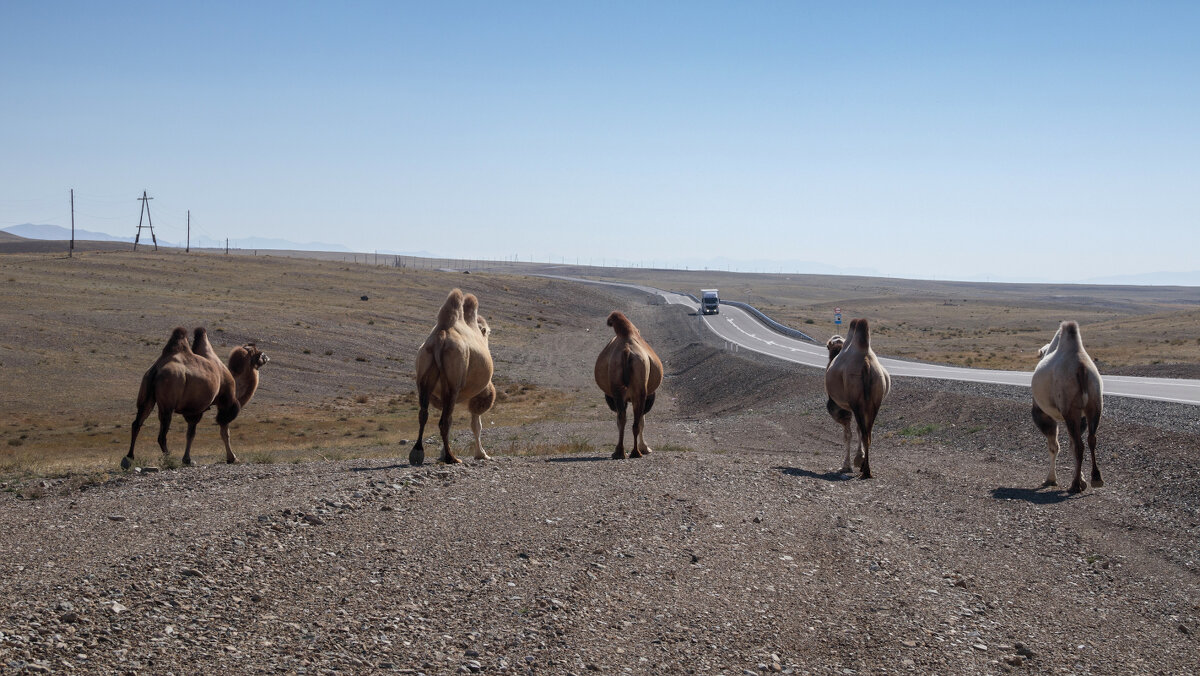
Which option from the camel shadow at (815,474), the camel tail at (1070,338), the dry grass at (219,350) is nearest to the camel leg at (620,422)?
the camel shadow at (815,474)

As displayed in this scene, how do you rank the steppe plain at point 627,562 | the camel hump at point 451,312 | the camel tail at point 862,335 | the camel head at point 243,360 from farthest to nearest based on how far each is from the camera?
the camel head at point 243,360, the camel tail at point 862,335, the camel hump at point 451,312, the steppe plain at point 627,562

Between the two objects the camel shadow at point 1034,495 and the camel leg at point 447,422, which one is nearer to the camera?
the camel leg at point 447,422

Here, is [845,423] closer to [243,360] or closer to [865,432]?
[865,432]

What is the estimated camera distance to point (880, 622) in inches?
334

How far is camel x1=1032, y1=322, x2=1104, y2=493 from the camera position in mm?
15422

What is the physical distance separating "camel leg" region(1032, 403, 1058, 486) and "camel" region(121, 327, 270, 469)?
1426 centimetres

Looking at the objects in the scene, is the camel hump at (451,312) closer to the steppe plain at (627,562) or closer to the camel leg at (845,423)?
the steppe plain at (627,562)

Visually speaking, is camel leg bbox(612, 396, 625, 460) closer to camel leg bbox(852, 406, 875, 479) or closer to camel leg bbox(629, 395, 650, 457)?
camel leg bbox(629, 395, 650, 457)

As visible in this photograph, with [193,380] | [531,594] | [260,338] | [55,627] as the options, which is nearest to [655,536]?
[531,594]

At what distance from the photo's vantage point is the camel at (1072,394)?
50.6 ft

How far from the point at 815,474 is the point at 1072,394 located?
168 inches

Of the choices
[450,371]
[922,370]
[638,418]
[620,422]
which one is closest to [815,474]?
[638,418]

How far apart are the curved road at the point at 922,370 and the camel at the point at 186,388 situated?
22.5 meters

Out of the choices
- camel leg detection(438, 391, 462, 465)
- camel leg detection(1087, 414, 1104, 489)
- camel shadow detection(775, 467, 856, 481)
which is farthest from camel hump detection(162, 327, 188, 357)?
camel leg detection(1087, 414, 1104, 489)
